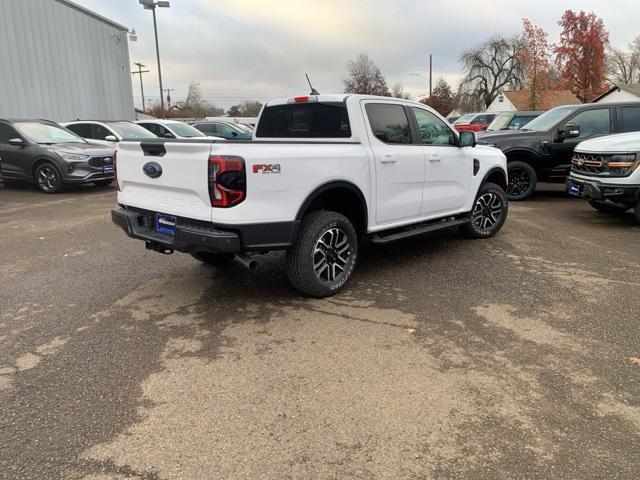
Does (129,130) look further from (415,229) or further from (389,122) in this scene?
(415,229)

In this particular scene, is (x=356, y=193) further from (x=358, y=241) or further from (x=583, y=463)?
(x=583, y=463)

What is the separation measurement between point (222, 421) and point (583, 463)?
1855 mm

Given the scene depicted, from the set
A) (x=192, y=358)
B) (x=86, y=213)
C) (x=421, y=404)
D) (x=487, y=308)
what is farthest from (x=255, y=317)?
(x=86, y=213)

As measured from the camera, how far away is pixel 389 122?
511 cm

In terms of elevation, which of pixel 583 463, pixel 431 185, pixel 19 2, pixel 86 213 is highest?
pixel 19 2

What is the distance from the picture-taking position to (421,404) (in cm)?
290

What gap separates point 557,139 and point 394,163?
20.0 ft

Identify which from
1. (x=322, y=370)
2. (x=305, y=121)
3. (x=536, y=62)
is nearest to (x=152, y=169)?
(x=305, y=121)

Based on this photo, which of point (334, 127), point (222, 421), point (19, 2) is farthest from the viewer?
point (19, 2)

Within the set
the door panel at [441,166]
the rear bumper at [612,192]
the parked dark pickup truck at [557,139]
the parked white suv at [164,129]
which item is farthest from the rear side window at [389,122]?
the parked white suv at [164,129]

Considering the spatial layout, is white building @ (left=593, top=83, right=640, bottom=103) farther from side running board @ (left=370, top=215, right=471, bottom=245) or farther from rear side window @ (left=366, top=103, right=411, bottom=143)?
rear side window @ (left=366, top=103, right=411, bottom=143)

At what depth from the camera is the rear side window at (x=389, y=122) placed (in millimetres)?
4930

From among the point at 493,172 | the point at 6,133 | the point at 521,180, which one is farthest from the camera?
the point at 6,133

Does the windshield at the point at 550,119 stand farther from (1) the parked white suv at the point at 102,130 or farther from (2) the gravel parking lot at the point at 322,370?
(1) the parked white suv at the point at 102,130
